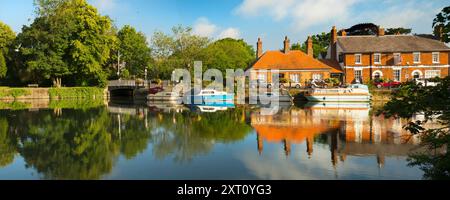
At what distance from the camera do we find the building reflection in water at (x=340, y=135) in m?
15.7

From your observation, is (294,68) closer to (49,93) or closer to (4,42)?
(49,93)

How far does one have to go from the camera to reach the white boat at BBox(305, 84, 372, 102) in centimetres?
4256

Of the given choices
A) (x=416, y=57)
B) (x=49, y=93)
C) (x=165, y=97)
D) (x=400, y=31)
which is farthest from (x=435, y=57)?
(x=49, y=93)

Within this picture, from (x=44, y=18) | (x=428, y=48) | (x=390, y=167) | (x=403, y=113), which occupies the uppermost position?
(x=44, y=18)

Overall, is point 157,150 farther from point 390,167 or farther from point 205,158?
point 390,167

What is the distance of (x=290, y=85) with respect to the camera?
4928 centimetres

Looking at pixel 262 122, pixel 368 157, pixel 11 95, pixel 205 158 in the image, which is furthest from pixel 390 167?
pixel 11 95

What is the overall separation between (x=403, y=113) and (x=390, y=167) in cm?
452

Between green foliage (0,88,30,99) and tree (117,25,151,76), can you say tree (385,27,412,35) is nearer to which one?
tree (117,25,151,76)

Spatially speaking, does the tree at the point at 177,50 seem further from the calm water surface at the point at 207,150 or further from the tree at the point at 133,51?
the calm water surface at the point at 207,150

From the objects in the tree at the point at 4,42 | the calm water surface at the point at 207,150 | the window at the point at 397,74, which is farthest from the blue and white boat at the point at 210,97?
the tree at the point at 4,42

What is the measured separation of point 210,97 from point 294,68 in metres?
13.4

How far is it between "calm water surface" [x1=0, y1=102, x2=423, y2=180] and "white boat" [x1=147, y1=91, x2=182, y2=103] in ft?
71.1

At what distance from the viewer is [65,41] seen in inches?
2114
